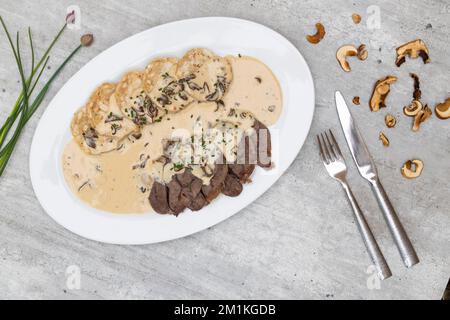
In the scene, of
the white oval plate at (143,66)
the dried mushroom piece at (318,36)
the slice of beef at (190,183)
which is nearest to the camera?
the slice of beef at (190,183)

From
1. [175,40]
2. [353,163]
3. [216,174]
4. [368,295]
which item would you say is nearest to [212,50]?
[175,40]

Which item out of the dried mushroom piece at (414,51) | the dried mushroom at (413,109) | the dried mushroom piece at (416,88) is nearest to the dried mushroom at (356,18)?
the dried mushroom piece at (414,51)

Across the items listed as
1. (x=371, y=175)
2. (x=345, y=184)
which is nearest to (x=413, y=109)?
(x=371, y=175)

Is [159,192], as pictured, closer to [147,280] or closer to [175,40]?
[147,280]

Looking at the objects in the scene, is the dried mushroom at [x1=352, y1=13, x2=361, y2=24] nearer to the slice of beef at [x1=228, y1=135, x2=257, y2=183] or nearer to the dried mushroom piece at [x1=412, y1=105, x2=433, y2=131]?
the dried mushroom piece at [x1=412, y1=105, x2=433, y2=131]

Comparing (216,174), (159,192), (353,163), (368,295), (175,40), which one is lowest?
(368,295)

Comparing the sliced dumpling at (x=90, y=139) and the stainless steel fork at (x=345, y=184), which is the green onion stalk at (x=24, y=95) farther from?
the stainless steel fork at (x=345, y=184)

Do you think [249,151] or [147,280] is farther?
[147,280]
